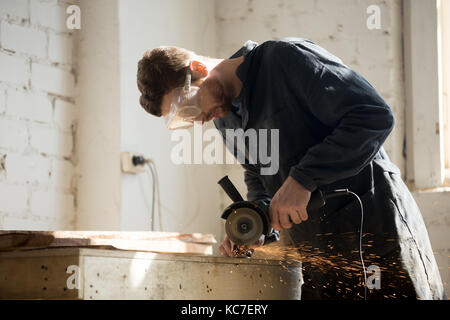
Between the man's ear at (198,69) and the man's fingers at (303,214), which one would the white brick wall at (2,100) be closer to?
the man's ear at (198,69)

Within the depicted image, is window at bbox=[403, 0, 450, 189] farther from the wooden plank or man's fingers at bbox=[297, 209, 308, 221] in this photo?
man's fingers at bbox=[297, 209, 308, 221]

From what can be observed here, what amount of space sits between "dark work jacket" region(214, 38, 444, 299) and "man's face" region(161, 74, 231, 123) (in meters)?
0.09

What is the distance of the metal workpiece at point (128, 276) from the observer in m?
1.54

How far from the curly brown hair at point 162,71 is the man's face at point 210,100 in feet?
0.13

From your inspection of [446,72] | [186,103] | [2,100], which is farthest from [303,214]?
[446,72]

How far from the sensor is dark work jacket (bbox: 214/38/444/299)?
188cm

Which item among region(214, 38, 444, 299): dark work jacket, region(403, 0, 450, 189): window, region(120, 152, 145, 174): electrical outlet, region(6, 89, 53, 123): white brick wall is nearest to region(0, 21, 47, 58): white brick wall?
region(6, 89, 53, 123): white brick wall

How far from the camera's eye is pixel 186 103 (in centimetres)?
212

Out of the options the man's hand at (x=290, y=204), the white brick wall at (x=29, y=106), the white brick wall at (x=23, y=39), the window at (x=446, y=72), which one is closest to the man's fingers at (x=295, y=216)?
the man's hand at (x=290, y=204)

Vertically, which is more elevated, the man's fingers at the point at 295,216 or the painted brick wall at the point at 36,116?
the painted brick wall at the point at 36,116
